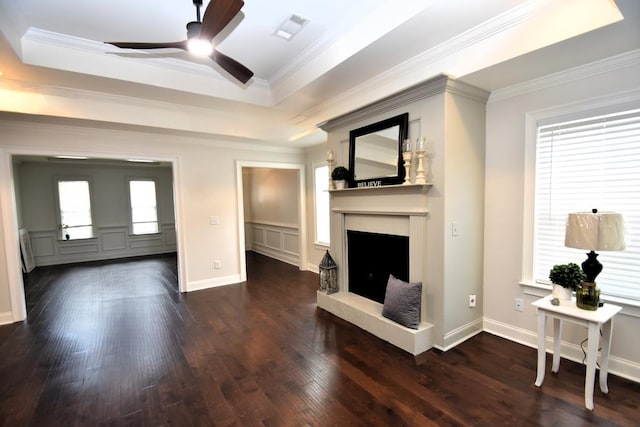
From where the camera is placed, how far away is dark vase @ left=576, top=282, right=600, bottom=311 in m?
2.02

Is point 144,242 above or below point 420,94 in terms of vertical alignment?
below

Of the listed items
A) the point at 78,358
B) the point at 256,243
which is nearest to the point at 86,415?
the point at 78,358

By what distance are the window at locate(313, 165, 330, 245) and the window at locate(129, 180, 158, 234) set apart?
522cm

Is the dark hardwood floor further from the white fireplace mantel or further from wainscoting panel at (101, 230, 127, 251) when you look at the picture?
wainscoting panel at (101, 230, 127, 251)

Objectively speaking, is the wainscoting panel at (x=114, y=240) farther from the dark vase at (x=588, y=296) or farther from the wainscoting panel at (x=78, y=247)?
the dark vase at (x=588, y=296)

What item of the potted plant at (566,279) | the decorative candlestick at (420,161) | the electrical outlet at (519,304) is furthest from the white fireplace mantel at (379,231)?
the potted plant at (566,279)

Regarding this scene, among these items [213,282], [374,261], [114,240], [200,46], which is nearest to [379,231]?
[374,261]

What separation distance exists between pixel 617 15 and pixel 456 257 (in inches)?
77.6

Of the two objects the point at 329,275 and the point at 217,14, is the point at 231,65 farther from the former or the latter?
the point at 329,275

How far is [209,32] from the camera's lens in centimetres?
209

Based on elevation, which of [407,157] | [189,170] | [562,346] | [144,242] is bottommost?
[562,346]

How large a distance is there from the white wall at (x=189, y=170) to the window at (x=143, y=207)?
4.14 m

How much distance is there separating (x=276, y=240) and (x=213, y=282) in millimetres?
2306

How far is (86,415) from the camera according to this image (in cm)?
199
